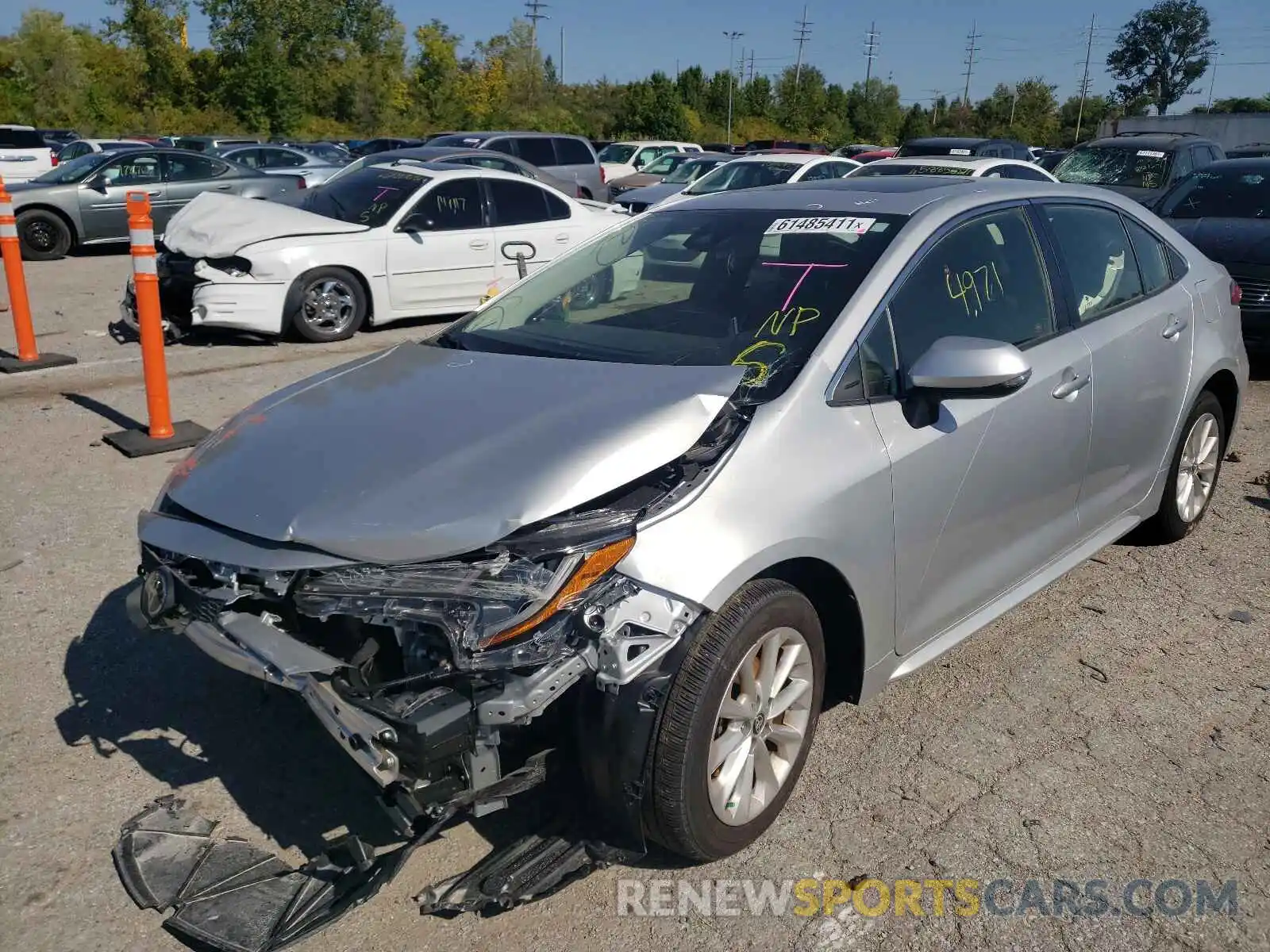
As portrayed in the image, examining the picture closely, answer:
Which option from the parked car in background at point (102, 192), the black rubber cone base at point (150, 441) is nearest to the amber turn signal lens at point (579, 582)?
the black rubber cone base at point (150, 441)

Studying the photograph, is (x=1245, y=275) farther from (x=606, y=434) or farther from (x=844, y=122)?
(x=844, y=122)

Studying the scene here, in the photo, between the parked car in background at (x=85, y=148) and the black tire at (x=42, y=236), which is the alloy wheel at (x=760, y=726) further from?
the parked car in background at (x=85, y=148)

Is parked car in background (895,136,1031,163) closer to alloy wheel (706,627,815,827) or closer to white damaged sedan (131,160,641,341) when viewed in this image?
white damaged sedan (131,160,641,341)

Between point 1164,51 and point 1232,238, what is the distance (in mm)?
89814

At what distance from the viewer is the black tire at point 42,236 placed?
49.3 feet

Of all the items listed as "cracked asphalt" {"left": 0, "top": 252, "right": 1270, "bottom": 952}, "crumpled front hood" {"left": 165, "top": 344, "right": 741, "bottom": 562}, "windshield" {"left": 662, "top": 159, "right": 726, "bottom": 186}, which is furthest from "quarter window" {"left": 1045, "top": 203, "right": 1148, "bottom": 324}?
"windshield" {"left": 662, "top": 159, "right": 726, "bottom": 186}

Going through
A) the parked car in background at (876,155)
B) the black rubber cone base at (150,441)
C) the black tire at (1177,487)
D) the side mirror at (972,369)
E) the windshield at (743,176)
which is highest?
the parked car in background at (876,155)

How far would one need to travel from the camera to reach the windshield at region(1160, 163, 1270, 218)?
9.91 meters

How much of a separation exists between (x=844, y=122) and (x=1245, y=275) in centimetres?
7146

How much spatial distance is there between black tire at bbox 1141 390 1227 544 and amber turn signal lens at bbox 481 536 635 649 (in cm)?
321

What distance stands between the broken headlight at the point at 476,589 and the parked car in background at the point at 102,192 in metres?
13.9

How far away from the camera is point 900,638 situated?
333 cm

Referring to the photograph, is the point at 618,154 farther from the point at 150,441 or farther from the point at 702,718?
the point at 702,718

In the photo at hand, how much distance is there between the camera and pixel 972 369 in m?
3.14
